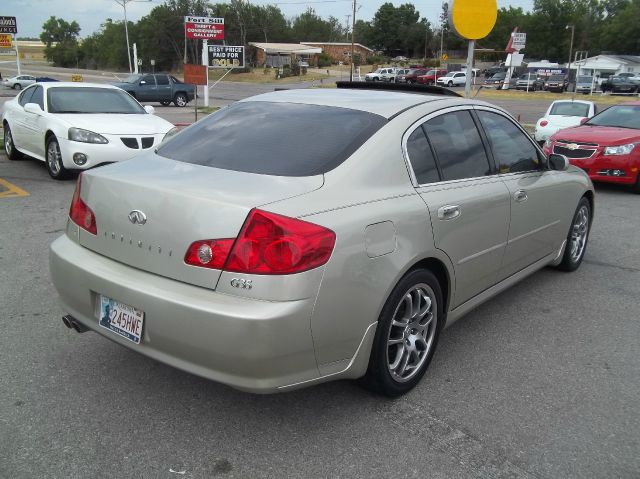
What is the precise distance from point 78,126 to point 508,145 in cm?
651

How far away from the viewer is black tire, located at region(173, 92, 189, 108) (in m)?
30.0

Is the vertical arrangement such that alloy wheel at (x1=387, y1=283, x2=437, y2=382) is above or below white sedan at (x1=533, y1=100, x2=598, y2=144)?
below

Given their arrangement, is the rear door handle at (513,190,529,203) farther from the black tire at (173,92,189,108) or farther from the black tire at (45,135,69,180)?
the black tire at (173,92,189,108)

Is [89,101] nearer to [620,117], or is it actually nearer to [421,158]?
[421,158]

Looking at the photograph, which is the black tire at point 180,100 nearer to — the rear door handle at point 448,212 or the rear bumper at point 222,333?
the rear door handle at point 448,212

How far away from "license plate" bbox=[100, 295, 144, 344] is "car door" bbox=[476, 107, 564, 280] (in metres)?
2.44

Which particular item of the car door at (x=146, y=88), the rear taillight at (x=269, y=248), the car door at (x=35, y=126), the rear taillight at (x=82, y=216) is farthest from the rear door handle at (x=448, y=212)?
the car door at (x=146, y=88)

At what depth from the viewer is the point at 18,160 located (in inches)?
419

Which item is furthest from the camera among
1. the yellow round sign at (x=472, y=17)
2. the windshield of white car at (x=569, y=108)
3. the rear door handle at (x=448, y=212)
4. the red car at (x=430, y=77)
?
the red car at (x=430, y=77)

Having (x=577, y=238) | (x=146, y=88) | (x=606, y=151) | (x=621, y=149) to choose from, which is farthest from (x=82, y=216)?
(x=146, y=88)

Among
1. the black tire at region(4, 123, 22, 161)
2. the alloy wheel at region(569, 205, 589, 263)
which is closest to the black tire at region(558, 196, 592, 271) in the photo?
the alloy wheel at region(569, 205, 589, 263)

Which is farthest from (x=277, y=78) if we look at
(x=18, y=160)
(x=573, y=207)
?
(x=573, y=207)

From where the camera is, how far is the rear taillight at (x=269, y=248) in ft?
7.97

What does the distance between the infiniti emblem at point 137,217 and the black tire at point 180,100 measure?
2878 centimetres
